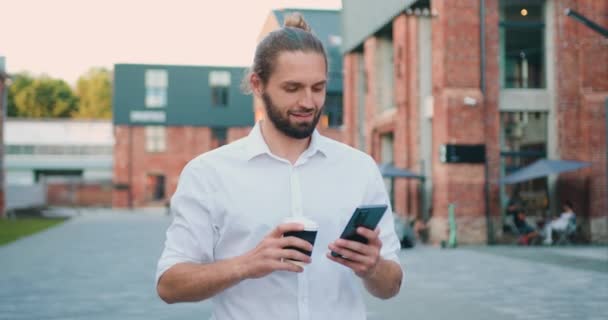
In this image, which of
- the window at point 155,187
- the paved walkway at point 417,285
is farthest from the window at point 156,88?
the paved walkway at point 417,285

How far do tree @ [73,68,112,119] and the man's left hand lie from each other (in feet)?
288

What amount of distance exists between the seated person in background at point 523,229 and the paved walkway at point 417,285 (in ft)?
3.76

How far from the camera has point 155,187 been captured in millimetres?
55594

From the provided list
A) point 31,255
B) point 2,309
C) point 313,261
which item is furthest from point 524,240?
point 313,261

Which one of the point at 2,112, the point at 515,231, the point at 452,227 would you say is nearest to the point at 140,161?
the point at 2,112

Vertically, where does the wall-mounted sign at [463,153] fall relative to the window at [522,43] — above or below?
below

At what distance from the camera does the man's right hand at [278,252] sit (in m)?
2.24

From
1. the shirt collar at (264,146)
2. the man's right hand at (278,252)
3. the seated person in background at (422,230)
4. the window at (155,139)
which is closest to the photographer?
the man's right hand at (278,252)

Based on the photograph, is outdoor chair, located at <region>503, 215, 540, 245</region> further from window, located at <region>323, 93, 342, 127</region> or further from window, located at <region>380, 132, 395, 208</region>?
window, located at <region>323, 93, 342, 127</region>

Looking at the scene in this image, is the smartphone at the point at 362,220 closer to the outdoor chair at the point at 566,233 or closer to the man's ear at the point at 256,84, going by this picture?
the man's ear at the point at 256,84

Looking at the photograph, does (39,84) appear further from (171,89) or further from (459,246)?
(459,246)

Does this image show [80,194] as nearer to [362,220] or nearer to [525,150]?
[525,150]

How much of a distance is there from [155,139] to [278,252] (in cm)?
5452

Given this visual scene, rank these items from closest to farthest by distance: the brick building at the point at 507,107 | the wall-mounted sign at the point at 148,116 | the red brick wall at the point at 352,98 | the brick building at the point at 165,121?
the brick building at the point at 507,107 < the red brick wall at the point at 352,98 < the brick building at the point at 165,121 < the wall-mounted sign at the point at 148,116
